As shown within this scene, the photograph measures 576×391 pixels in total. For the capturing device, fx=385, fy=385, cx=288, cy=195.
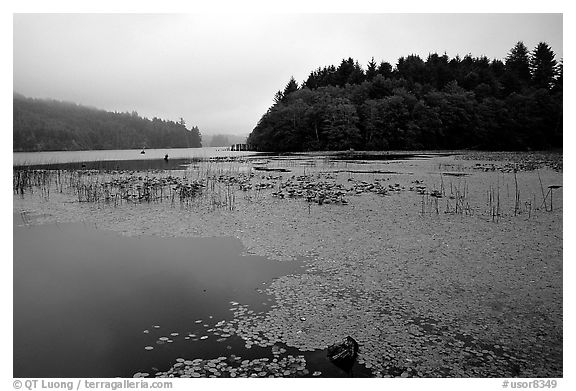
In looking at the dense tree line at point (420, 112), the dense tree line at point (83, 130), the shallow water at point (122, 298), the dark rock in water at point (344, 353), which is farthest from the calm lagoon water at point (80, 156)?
the dark rock in water at point (344, 353)

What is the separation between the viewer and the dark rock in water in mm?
2682

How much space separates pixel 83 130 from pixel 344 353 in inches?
1177

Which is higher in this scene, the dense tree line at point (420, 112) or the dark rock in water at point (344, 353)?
the dense tree line at point (420, 112)

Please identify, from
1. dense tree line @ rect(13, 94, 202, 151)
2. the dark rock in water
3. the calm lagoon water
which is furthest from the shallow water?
the calm lagoon water

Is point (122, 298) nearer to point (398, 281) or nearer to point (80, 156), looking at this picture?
point (398, 281)

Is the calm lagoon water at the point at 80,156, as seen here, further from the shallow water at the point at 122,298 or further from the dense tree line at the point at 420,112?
the dense tree line at the point at 420,112

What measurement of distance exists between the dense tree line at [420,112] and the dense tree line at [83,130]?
1627 centimetres

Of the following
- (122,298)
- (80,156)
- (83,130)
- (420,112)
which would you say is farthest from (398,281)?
(420,112)

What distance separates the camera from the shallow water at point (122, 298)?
2891 mm

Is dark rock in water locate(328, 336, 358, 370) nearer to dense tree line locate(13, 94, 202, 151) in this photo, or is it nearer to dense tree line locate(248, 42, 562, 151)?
dense tree line locate(13, 94, 202, 151)

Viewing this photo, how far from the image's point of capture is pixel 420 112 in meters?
35.5
